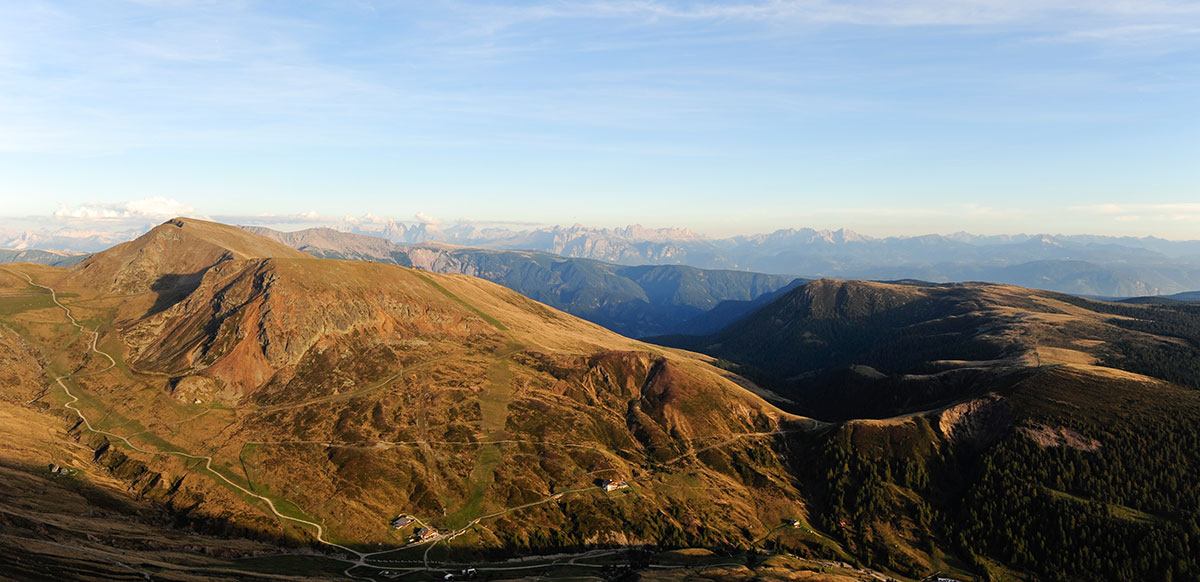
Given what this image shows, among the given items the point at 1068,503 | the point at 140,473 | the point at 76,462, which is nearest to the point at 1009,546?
the point at 1068,503

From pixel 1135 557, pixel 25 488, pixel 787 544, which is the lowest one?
pixel 787 544

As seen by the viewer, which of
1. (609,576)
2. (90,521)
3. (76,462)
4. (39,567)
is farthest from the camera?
(76,462)

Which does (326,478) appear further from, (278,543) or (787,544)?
(787,544)

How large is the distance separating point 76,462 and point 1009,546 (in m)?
312

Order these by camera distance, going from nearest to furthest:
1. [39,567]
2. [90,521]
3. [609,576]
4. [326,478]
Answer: [39,567] < [90,521] < [609,576] < [326,478]

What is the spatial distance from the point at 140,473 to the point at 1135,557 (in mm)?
321665

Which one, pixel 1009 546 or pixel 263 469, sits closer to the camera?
pixel 1009 546

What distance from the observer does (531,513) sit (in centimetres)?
18925

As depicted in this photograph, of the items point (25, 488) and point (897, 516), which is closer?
point (25, 488)

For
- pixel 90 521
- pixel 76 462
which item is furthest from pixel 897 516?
pixel 76 462

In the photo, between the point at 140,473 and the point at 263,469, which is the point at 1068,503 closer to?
the point at 263,469

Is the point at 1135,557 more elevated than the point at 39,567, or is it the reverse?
the point at 39,567

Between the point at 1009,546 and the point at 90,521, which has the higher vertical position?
the point at 90,521

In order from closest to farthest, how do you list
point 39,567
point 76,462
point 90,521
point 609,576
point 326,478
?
1. point 39,567
2. point 90,521
3. point 609,576
4. point 76,462
5. point 326,478
